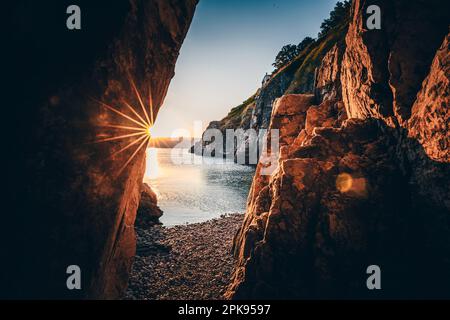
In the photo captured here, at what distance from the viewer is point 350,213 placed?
12.4 metres

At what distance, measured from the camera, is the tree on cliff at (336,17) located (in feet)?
344

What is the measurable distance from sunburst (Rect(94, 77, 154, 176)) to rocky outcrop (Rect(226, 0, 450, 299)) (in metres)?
9.22

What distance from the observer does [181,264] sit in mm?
19969

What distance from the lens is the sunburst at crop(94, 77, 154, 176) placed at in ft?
38.4

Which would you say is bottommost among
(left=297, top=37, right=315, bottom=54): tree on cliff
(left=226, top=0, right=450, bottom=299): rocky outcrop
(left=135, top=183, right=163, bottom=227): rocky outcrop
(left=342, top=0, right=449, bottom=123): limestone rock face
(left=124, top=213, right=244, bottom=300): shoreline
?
(left=124, top=213, right=244, bottom=300): shoreline

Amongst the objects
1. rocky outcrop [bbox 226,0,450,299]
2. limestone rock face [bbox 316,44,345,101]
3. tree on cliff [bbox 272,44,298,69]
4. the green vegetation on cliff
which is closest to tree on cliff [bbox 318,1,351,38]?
the green vegetation on cliff

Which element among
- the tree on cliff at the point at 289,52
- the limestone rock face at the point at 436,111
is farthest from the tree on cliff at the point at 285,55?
the limestone rock face at the point at 436,111

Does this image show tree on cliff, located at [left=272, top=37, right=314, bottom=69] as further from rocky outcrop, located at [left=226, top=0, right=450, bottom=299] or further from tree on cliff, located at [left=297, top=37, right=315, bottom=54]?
rocky outcrop, located at [left=226, top=0, right=450, bottom=299]

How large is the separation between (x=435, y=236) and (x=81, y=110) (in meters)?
17.5

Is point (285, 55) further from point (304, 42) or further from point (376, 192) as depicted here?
point (376, 192)

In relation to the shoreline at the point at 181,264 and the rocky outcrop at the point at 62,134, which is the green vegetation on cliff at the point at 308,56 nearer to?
the shoreline at the point at 181,264

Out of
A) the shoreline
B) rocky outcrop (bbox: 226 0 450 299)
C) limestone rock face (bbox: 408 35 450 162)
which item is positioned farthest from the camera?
the shoreline

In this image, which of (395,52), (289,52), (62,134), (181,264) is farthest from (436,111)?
(289,52)

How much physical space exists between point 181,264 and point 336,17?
135960mm
